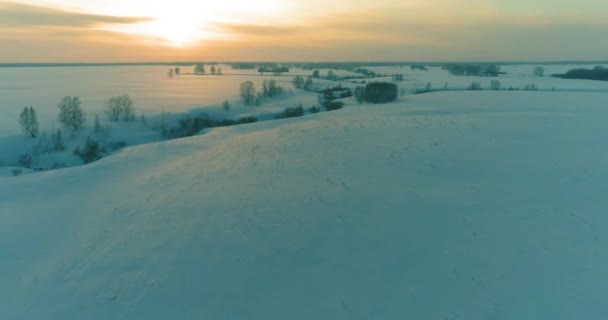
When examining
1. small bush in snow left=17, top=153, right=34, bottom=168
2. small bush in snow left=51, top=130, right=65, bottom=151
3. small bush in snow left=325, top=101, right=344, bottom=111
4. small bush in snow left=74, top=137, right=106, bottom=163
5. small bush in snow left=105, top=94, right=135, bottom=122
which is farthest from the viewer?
small bush in snow left=325, top=101, right=344, bottom=111

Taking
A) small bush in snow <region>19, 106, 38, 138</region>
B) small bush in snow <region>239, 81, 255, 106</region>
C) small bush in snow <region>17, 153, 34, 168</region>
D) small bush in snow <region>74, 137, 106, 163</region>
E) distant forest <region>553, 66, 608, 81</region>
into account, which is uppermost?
distant forest <region>553, 66, 608, 81</region>

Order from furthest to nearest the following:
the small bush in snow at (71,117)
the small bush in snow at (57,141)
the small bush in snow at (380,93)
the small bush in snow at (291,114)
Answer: the small bush in snow at (380,93), the small bush in snow at (291,114), the small bush in snow at (71,117), the small bush in snow at (57,141)

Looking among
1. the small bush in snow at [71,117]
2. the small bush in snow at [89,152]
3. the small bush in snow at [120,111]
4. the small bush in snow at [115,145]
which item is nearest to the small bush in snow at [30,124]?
the small bush in snow at [71,117]

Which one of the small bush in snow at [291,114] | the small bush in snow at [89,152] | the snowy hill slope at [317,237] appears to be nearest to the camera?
the snowy hill slope at [317,237]

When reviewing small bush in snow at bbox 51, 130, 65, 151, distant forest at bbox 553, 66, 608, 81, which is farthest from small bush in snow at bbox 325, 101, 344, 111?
distant forest at bbox 553, 66, 608, 81

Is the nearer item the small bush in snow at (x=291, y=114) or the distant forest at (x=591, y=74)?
the small bush in snow at (x=291, y=114)

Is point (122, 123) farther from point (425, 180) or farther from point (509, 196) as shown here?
point (509, 196)

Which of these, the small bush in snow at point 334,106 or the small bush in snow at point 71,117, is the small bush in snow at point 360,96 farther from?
the small bush in snow at point 71,117

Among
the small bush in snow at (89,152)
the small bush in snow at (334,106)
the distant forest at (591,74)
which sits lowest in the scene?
the small bush in snow at (89,152)

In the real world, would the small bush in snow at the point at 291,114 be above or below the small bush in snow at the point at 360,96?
below

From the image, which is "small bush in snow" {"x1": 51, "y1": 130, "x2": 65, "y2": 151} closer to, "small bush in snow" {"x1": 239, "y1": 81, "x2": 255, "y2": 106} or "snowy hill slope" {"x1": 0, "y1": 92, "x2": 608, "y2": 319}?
"snowy hill slope" {"x1": 0, "y1": 92, "x2": 608, "y2": 319}
